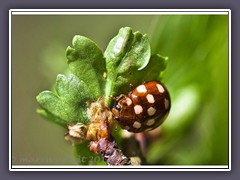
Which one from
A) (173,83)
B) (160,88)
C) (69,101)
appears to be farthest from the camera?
(173,83)

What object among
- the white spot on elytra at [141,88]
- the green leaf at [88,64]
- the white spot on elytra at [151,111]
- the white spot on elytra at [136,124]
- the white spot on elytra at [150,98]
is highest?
the green leaf at [88,64]

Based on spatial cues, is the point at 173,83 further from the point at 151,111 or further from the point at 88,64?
the point at 88,64

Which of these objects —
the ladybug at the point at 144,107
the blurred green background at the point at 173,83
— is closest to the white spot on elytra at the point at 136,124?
the ladybug at the point at 144,107

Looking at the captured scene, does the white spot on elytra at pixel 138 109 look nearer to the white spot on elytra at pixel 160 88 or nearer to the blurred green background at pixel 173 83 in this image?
the white spot on elytra at pixel 160 88

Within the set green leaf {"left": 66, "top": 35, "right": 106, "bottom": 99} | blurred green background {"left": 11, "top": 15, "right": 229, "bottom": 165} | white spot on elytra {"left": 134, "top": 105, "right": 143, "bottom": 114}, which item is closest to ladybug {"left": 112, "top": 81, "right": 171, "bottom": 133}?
white spot on elytra {"left": 134, "top": 105, "right": 143, "bottom": 114}

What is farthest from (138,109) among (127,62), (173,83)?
(173,83)

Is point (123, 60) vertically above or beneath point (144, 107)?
above

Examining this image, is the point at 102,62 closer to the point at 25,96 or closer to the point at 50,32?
the point at 25,96
